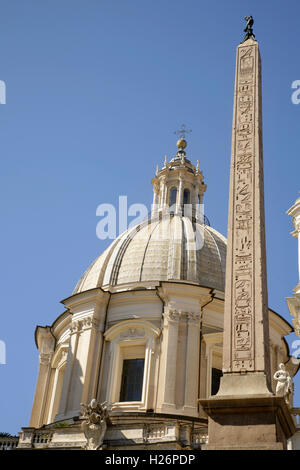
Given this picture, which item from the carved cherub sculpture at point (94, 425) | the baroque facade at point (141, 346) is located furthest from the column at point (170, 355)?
the carved cherub sculpture at point (94, 425)

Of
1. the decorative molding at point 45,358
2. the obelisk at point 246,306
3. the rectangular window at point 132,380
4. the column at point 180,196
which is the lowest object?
the obelisk at point 246,306

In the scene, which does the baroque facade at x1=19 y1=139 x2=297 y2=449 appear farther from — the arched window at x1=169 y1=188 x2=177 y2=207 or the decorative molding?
the arched window at x1=169 y1=188 x2=177 y2=207

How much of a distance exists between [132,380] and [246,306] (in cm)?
1884

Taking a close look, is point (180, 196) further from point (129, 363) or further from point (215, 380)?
point (215, 380)

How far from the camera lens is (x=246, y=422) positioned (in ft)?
32.9

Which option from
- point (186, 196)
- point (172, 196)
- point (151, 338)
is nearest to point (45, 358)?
point (151, 338)

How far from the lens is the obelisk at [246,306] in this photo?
32.7 ft

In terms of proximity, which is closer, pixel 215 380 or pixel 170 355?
pixel 170 355

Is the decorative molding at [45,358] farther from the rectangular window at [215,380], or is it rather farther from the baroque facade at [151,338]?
the rectangular window at [215,380]

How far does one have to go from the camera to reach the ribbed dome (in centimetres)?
3206

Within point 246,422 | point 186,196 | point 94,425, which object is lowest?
point 246,422

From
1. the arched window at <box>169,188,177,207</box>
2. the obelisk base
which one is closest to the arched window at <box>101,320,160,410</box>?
the arched window at <box>169,188,177,207</box>

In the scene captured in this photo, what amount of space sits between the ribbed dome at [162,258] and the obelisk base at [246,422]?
20623 millimetres
